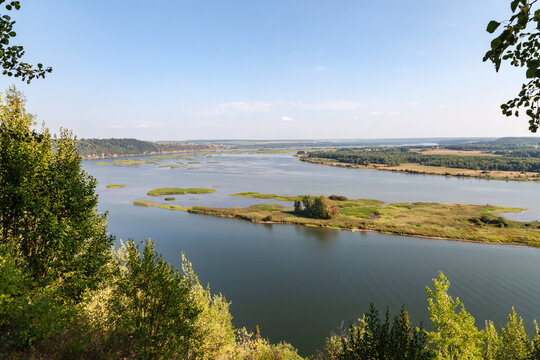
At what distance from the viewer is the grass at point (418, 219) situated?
6053 cm

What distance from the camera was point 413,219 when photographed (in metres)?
71.1

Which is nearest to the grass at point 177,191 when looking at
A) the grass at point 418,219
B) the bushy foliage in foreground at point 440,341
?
the grass at point 418,219

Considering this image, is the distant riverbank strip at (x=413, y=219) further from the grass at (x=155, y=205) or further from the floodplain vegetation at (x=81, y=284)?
the floodplain vegetation at (x=81, y=284)

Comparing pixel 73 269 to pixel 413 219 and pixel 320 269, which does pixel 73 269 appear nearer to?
pixel 320 269

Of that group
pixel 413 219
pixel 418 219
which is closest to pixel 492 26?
pixel 413 219

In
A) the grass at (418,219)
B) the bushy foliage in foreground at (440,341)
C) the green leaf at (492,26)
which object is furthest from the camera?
the grass at (418,219)

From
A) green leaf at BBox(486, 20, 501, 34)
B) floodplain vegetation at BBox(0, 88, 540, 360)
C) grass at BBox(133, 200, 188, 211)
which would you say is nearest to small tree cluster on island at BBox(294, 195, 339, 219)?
grass at BBox(133, 200, 188, 211)

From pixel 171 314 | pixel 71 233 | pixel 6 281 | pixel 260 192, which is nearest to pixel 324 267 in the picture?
pixel 171 314

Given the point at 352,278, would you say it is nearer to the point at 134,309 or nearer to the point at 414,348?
the point at 414,348

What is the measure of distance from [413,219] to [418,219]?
1364 millimetres

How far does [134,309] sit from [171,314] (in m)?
2.07

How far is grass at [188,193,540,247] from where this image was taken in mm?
60531

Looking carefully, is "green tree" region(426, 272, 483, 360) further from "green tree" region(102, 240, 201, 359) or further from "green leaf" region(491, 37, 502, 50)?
"green leaf" region(491, 37, 502, 50)

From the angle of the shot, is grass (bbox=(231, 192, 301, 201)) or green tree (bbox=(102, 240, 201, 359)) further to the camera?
grass (bbox=(231, 192, 301, 201))
